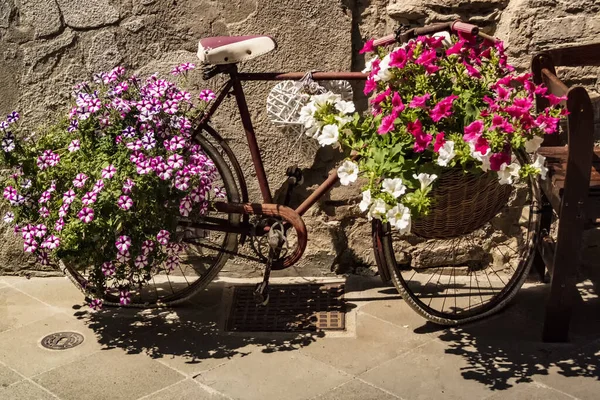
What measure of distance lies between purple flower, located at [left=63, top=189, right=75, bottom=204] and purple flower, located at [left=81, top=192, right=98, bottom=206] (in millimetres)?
64

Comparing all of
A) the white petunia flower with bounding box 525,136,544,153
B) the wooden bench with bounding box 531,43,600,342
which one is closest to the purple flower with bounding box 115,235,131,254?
the white petunia flower with bounding box 525,136,544,153

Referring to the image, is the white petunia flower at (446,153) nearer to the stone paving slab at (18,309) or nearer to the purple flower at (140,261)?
the purple flower at (140,261)

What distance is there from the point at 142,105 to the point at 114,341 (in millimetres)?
1075

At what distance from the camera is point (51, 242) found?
12.4 feet

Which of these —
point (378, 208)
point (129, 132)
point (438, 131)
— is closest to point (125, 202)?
point (129, 132)

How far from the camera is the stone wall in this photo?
171 inches

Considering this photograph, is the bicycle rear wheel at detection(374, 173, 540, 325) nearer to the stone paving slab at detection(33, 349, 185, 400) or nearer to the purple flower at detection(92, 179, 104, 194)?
the stone paving slab at detection(33, 349, 185, 400)

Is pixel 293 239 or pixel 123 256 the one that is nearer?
pixel 123 256

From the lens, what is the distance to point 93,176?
3.81 m

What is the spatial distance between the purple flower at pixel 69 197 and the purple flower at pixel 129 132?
0.33 metres

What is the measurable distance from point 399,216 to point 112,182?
4.01 ft

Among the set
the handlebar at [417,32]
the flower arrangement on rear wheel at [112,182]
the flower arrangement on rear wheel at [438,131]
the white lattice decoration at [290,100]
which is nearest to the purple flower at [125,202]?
the flower arrangement on rear wheel at [112,182]

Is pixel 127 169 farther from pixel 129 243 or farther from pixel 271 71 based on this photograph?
pixel 271 71

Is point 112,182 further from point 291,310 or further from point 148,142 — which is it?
A: point 291,310
